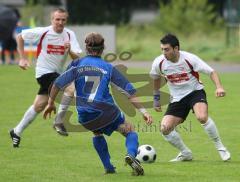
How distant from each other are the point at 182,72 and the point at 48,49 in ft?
10.0

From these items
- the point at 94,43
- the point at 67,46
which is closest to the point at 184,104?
the point at 94,43

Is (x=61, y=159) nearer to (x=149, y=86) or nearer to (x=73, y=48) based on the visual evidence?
(x=73, y=48)

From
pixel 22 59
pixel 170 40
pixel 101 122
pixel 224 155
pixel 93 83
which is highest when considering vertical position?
pixel 170 40

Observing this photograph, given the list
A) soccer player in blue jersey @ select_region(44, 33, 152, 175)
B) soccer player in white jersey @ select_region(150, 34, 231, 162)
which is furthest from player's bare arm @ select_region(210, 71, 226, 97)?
soccer player in blue jersey @ select_region(44, 33, 152, 175)

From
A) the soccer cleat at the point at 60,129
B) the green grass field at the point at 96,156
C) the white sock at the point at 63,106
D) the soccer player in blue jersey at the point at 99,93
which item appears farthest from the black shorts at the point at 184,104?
the soccer cleat at the point at 60,129

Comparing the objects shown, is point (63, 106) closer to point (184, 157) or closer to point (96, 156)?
point (96, 156)

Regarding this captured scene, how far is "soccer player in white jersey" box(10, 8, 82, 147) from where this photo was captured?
13.3 m

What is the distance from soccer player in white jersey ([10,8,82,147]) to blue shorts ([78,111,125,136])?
340cm

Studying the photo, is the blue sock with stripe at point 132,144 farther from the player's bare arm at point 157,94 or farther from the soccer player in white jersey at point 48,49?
the soccer player in white jersey at point 48,49

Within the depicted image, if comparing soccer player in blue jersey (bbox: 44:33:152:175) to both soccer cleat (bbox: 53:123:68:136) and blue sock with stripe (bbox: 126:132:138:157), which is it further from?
soccer cleat (bbox: 53:123:68:136)

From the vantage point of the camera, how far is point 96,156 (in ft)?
39.5

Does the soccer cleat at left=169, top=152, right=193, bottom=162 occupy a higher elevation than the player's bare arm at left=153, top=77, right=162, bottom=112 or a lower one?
lower

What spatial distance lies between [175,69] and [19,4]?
166 ft

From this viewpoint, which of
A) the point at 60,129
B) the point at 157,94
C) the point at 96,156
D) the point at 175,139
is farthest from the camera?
the point at 60,129
